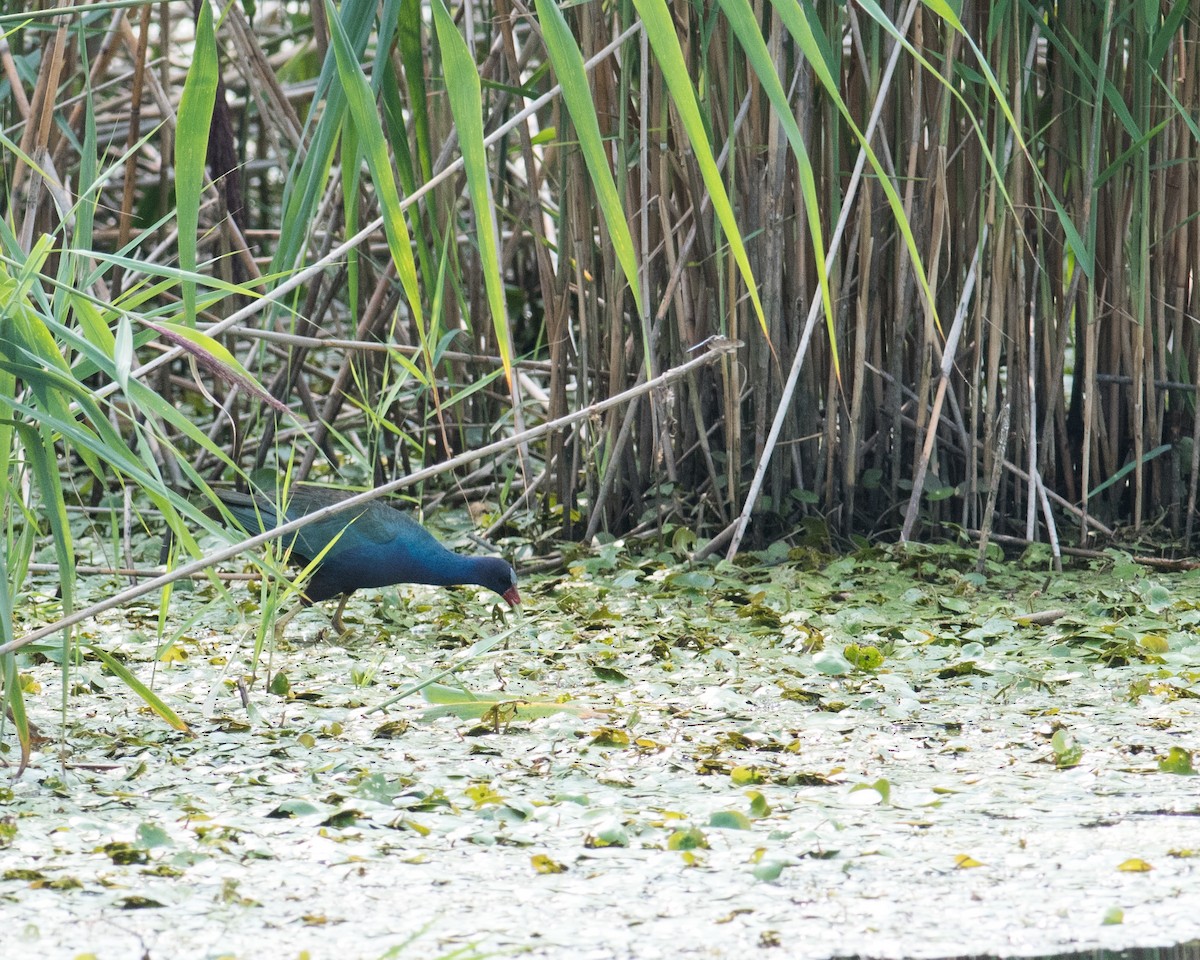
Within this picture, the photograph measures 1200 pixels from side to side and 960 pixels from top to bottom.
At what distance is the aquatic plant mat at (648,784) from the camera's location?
5.58 ft

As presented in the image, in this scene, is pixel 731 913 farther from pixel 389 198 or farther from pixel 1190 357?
pixel 1190 357

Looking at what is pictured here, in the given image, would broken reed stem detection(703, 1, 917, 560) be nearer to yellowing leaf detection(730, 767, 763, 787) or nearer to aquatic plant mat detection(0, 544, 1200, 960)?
aquatic plant mat detection(0, 544, 1200, 960)

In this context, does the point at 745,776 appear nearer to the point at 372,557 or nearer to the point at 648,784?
the point at 648,784

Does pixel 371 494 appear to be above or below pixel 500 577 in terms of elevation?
above

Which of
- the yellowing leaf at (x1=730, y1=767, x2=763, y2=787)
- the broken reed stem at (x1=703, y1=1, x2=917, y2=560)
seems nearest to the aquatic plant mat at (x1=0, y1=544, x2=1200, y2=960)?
the yellowing leaf at (x1=730, y1=767, x2=763, y2=787)

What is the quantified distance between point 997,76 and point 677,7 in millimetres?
684

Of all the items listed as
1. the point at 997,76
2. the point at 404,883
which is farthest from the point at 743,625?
the point at 404,883

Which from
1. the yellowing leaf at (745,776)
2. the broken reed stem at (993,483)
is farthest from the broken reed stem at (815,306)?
the yellowing leaf at (745,776)

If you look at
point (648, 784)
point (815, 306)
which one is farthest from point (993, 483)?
point (648, 784)

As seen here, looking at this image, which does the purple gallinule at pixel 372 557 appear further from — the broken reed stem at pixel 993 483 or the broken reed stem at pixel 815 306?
the broken reed stem at pixel 993 483

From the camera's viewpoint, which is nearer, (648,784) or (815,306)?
(648,784)

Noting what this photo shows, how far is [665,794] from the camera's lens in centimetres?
216

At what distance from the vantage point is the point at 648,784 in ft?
7.22

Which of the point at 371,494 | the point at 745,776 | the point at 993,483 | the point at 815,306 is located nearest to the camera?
the point at 371,494
